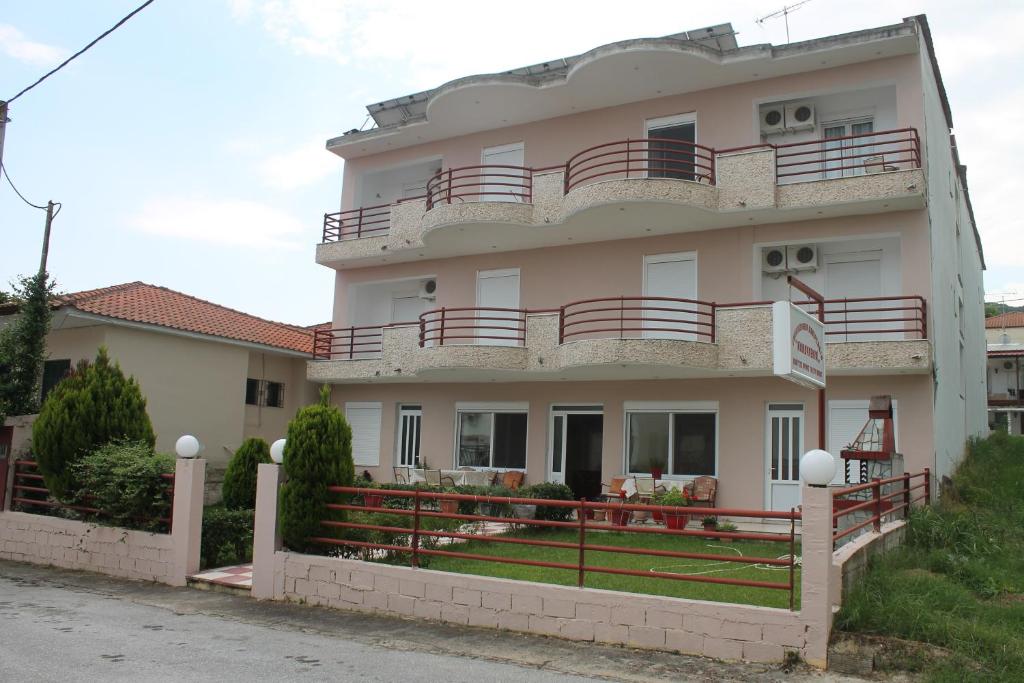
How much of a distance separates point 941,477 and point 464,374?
33.0 ft

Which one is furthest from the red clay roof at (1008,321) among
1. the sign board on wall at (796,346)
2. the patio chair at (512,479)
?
the sign board on wall at (796,346)

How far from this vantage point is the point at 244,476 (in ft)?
48.2

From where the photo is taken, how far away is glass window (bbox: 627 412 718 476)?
17.3 metres

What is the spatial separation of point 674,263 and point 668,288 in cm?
57

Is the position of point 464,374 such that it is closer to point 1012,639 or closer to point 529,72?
point 529,72

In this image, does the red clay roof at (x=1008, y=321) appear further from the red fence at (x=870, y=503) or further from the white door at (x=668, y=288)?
the red fence at (x=870, y=503)

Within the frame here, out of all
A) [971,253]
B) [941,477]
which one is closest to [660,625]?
[941,477]

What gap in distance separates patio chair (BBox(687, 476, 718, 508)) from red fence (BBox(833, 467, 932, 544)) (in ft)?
12.6

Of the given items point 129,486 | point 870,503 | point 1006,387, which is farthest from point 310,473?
point 1006,387

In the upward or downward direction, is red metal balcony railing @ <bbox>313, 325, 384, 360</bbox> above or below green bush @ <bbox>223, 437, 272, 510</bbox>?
above

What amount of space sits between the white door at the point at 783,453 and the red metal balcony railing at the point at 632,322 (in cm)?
219

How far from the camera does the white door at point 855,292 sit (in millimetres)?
15867

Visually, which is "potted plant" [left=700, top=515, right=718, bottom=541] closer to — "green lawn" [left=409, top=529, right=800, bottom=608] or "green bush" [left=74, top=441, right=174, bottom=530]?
"green lawn" [left=409, top=529, right=800, bottom=608]

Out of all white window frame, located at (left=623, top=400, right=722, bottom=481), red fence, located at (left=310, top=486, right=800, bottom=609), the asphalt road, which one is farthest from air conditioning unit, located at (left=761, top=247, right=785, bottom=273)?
the asphalt road
